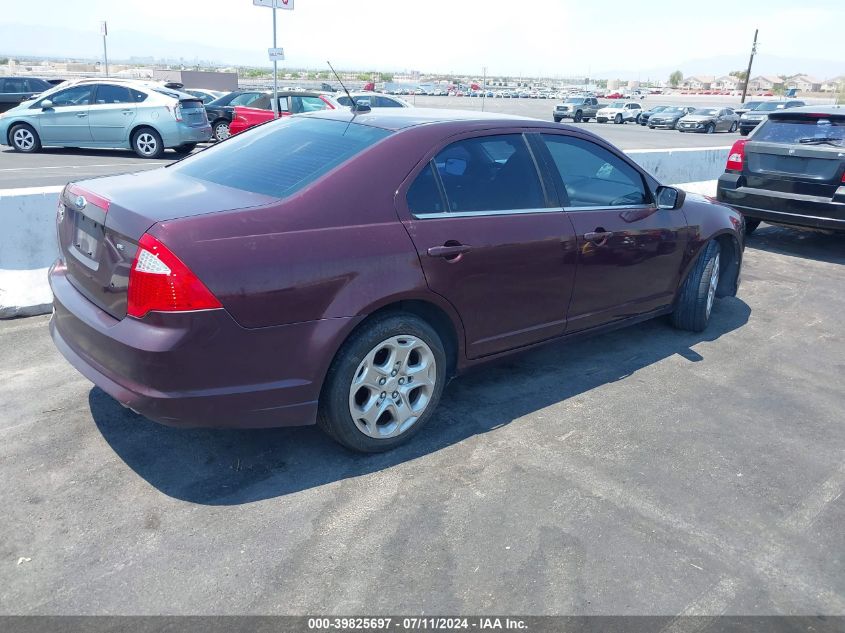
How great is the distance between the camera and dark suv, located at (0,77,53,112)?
2186cm

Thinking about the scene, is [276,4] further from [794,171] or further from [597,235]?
[597,235]

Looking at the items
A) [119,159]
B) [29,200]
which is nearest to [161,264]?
[29,200]

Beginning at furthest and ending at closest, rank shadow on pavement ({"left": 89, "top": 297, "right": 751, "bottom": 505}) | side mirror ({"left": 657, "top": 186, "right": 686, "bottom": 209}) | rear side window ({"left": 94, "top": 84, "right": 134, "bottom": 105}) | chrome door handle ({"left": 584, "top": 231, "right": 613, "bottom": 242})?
rear side window ({"left": 94, "top": 84, "right": 134, "bottom": 105})
side mirror ({"left": 657, "top": 186, "right": 686, "bottom": 209})
chrome door handle ({"left": 584, "top": 231, "right": 613, "bottom": 242})
shadow on pavement ({"left": 89, "top": 297, "right": 751, "bottom": 505})

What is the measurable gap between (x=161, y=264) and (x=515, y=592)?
6.16 feet

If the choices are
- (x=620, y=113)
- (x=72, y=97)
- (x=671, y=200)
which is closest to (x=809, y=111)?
(x=671, y=200)

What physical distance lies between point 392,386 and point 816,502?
2095 mm

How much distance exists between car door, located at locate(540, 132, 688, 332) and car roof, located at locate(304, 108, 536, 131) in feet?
0.95

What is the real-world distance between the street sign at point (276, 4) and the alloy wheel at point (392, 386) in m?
10.5

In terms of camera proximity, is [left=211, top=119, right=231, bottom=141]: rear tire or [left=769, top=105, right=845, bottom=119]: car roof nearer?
[left=769, top=105, right=845, bottom=119]: car roof

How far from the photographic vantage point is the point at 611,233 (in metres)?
4.39

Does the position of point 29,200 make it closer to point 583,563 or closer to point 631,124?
point 583,563

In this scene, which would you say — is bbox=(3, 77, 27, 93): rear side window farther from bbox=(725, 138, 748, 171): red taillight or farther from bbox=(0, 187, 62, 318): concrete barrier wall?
bbox=(725, 138, 748, 171): red taillight

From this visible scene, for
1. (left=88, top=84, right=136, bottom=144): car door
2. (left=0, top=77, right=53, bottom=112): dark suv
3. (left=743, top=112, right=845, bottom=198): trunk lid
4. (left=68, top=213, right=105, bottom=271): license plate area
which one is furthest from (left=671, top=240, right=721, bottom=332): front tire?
(left=0, top=77, right=53, bottom=112): dark suv

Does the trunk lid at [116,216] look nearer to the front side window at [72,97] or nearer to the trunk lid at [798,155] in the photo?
the trunk lid at [798,155]
